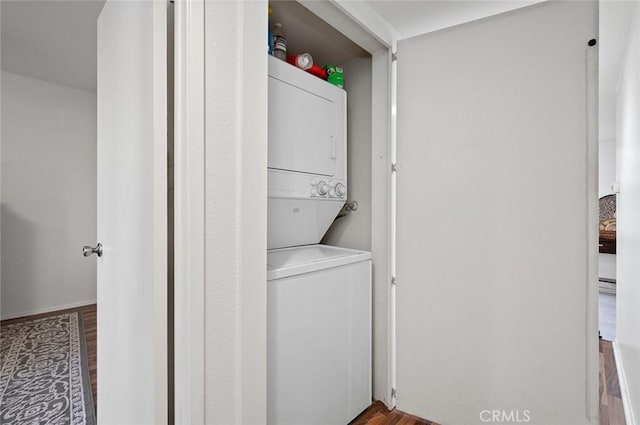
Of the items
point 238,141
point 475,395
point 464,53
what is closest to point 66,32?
point 238,141

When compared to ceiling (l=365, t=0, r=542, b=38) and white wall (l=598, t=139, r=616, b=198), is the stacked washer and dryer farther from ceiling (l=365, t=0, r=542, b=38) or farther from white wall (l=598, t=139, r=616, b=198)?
white wall (l=598, t=139, r=616, b=198)

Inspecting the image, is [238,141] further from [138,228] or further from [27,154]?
[27,154]

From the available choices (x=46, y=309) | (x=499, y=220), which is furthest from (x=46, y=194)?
(x=499, y=220)

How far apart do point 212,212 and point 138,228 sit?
0.28 m

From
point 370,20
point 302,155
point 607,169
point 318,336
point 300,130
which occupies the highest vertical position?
point 370,20

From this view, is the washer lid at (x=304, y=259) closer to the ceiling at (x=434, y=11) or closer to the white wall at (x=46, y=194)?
the ceiling at (x=434, y=11)

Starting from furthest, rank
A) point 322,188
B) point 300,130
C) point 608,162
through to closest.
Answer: point 608,162 → point 322,188 → point 300,130

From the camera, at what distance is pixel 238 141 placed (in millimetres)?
975

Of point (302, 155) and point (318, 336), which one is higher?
point (302, 155)

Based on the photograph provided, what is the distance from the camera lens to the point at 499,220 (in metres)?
1.53

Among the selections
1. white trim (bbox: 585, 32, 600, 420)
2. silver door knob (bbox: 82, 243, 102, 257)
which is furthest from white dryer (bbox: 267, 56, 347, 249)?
white trim (bbox: 585, 32, 600, 420)

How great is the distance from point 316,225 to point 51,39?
264 cm

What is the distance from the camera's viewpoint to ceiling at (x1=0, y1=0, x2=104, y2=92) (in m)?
2.15

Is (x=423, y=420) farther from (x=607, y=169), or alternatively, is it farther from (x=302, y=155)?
(x=607, y=169)
